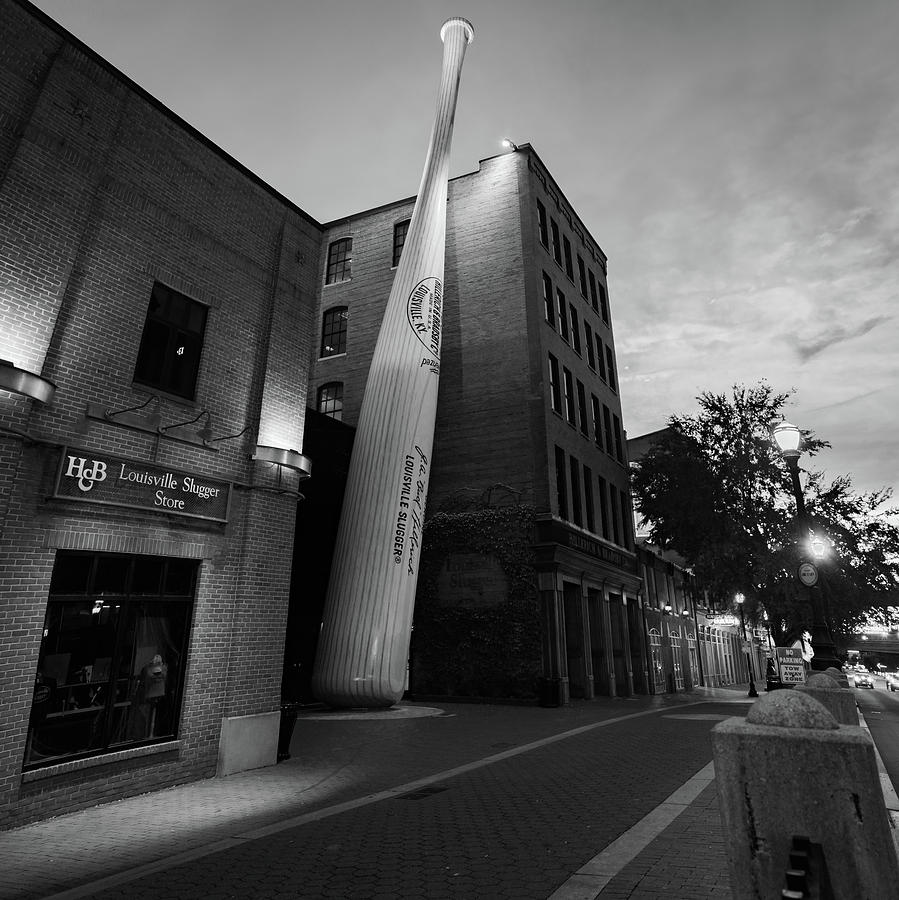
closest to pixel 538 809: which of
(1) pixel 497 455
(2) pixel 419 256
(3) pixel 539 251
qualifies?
(2) pixel 419 256

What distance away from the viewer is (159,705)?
27.6 feet

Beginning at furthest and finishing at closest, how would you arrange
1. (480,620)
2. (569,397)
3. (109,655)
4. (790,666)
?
(569,397) < (480,620) < (790,666) < (109,655)

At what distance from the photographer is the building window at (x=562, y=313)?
26.6 m

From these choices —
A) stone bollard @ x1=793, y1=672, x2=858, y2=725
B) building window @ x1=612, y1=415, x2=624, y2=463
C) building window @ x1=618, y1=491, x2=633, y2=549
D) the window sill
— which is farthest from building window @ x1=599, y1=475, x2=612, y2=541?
the window sill

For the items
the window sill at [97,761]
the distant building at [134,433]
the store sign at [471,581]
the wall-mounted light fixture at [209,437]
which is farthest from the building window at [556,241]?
the window sill at [97,761]

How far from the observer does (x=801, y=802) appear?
2424mm

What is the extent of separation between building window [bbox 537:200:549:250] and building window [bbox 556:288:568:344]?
7.11ft

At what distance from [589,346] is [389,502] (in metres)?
17.8

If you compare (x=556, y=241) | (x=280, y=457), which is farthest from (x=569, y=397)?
(x=280, y=457)

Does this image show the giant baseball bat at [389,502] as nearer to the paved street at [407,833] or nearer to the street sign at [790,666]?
the paved street at [407,833]

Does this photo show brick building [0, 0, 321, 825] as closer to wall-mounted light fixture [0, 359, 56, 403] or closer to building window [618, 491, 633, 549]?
wall-mounted light fixture [0, 359, 56, 403]

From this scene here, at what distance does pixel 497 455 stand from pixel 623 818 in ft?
55.1

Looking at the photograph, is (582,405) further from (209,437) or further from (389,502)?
(209,437)

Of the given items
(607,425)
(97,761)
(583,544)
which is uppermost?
(607,425)
